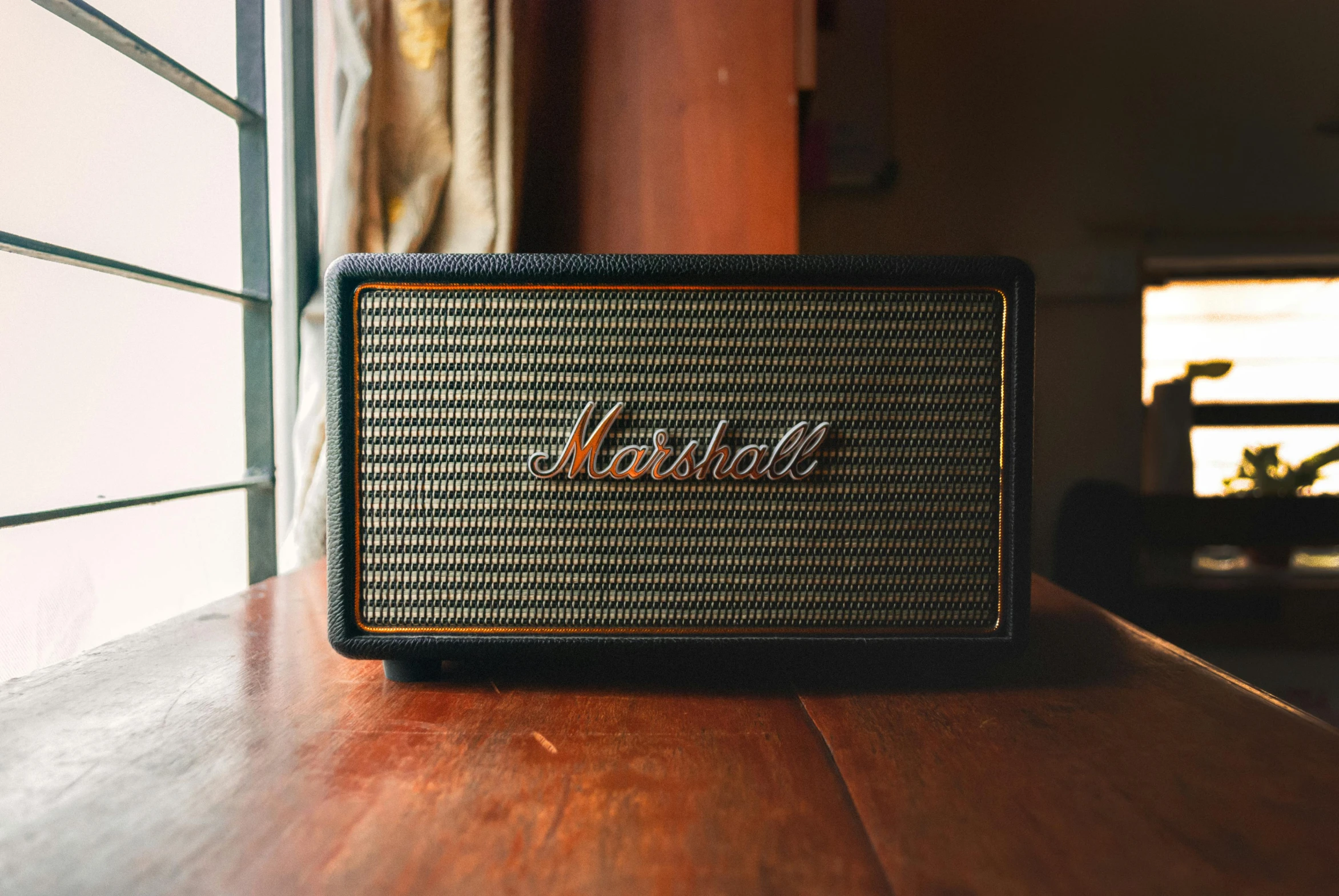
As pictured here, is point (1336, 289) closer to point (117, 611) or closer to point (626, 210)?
point (626, 210)

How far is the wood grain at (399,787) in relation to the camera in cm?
26

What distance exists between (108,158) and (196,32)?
0.82 feet

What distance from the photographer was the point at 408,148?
875mm

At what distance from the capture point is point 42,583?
0.76 metres

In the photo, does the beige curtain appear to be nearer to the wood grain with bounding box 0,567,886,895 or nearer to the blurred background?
the blurred background

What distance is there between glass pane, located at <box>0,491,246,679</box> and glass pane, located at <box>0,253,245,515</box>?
44mm

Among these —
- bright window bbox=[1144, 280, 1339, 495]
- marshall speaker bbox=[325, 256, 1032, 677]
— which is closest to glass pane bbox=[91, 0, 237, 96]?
marshall speaker bbox=[325, 256, 1032, 677]

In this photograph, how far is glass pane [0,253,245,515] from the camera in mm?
710

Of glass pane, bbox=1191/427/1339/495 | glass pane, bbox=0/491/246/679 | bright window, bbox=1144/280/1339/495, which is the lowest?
glass pane, bbox=0/491/246/679

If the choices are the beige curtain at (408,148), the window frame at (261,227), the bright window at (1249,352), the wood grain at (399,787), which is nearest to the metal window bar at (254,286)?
the window frame at (261,227)

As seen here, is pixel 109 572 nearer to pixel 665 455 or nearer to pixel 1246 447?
pixel 665 455

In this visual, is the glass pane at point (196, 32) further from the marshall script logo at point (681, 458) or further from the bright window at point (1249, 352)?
Result: the bright window at point (1249, 352)

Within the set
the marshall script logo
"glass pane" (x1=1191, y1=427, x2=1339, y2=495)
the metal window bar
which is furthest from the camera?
"glass pane" (x1=1191, y1=427, x2=1339, y2=495)

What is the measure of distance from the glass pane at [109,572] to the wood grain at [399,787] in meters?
0.39
